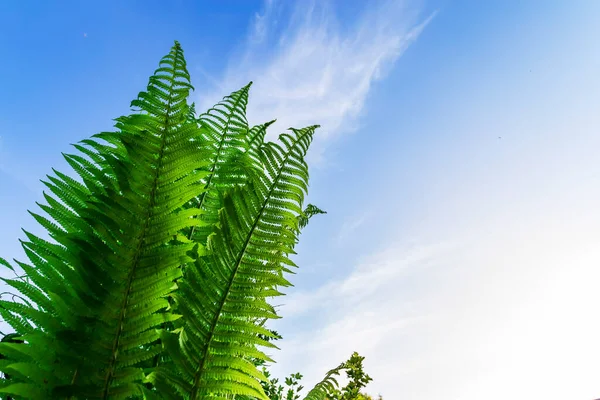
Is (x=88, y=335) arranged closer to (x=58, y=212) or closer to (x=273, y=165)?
(x=58, y=212)

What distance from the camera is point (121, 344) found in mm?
619

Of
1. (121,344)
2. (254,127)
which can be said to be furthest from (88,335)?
(254,127)

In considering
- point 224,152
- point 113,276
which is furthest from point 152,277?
point 224,152

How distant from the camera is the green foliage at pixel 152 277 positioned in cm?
A: 61

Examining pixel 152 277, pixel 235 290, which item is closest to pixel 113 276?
pixel 152 277

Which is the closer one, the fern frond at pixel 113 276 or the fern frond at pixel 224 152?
the fern frond at pixel 113 276

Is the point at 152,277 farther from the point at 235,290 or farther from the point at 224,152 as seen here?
the point at 224,152

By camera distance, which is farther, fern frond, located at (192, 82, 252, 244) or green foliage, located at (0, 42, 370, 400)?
fern frond, located at (192, 82, 252, 244)

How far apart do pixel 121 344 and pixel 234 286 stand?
0.58ft

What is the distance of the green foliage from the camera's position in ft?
2.00

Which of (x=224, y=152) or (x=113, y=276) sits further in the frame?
(x=224, y=152)

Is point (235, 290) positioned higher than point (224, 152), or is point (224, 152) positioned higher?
point (224, 152)

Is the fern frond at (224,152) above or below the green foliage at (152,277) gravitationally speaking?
above

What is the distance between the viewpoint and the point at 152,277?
64cm
